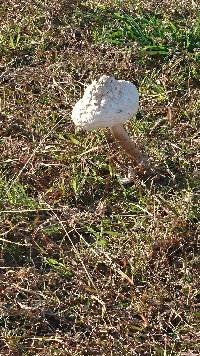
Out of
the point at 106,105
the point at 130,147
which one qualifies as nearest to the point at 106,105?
the point at 106,105

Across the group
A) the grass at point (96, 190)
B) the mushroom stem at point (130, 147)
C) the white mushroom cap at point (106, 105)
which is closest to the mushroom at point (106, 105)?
the white mushroom cap at point (106, 105)

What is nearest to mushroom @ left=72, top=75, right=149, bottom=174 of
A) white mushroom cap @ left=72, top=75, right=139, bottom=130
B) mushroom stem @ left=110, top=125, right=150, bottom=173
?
white mushroom cap @ left=72, top=75, right=139, bottom=130

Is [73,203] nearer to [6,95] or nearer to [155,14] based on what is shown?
[6,95]

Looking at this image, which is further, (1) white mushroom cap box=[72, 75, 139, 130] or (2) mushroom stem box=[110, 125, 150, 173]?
(2) mushroom stem box=[110, 125, 150, 173]

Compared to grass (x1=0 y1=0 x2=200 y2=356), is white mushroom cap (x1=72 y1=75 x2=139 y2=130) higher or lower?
higher

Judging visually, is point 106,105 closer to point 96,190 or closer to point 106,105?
point 106,105

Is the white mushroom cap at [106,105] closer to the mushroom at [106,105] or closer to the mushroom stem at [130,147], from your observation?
the mushroom at [106,105]

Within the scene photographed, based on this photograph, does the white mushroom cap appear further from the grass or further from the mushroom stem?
the grass
